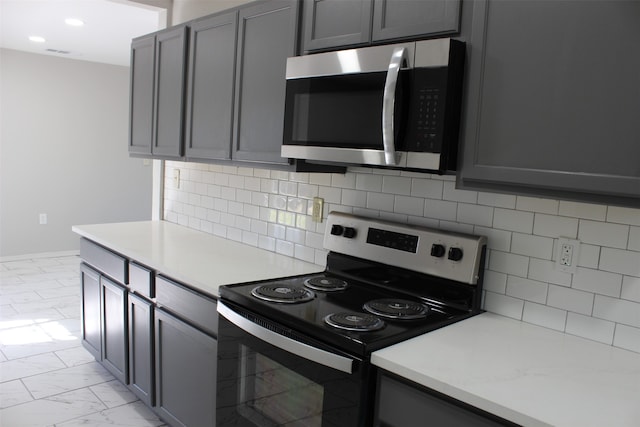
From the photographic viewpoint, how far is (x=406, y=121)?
164cm

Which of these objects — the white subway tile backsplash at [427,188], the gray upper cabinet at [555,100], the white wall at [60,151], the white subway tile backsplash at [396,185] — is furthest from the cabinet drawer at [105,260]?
the white wall at [60,151]

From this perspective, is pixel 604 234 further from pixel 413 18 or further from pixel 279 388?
pixel 279 388

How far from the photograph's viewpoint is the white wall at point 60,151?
5949 mm

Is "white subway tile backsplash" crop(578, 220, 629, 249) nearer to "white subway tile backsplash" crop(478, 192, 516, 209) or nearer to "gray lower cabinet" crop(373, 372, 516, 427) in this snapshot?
"white subway tile backsplash" crop(478, 192, 516, 209)

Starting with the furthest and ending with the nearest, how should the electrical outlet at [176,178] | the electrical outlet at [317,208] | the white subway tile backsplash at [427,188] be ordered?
the electrical outlet at [176,178], the electrical outlet at [317,208], the white subway tile backsplash at [427,188]

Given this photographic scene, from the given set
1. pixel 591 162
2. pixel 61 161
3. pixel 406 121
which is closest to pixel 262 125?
pixel 406 121

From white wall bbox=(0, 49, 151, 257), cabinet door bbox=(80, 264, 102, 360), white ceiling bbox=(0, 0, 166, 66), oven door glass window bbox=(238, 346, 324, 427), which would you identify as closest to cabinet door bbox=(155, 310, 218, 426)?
oven door glass window bbox=(238, 346, 324, 427)

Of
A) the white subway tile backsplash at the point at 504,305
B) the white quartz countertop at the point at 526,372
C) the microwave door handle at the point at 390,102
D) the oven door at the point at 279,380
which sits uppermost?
the microwave door handle at the point at 390,102

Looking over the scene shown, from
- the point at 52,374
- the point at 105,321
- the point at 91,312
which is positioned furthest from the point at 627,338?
the point at 52,374

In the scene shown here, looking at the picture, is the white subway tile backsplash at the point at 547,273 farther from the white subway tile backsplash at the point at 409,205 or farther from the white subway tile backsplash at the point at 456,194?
the white subway tile backsplash at the point at 409,205

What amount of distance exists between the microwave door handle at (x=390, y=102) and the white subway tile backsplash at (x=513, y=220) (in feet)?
1.48

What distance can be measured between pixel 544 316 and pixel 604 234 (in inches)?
13.3

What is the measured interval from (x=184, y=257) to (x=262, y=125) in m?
0.77

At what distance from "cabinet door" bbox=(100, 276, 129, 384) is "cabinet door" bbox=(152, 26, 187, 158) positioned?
0.84 m
